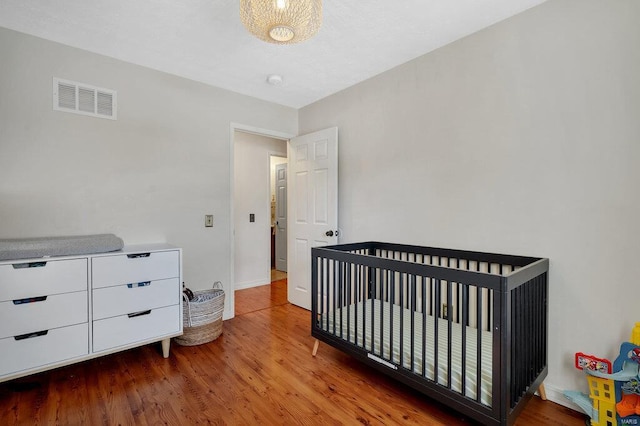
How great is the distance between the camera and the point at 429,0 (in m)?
1.75

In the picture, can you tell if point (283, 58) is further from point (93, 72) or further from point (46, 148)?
point (46, 148)

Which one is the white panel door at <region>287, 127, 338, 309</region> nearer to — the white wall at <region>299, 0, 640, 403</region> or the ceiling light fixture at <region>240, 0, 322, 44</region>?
the white wall at <region>299, 0, 640, 403</region>

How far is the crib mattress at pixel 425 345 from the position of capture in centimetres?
151

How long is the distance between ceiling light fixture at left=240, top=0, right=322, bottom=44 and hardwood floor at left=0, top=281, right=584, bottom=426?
6.52ft

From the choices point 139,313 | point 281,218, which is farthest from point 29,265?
point 281,218

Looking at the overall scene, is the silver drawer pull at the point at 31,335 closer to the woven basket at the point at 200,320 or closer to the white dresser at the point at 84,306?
the white dresser at the point at 84,306

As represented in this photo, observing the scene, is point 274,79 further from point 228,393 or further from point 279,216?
point 279,216

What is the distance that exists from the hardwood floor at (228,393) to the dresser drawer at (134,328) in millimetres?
230

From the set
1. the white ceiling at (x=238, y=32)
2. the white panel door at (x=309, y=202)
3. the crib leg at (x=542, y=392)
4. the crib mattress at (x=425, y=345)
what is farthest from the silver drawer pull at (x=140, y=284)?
the crib leg at (x=542, y=392)

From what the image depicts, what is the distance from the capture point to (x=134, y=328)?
2.12m

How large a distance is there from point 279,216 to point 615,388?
4.51m

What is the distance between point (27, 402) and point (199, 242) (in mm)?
1498

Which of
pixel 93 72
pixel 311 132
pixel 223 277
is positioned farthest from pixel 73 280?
pixel 311 132

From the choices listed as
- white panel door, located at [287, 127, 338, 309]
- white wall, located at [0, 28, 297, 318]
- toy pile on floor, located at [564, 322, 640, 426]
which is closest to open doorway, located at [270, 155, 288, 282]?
white panel door, located at [287, 127, 338, 309]
